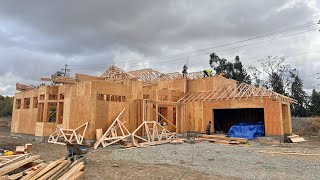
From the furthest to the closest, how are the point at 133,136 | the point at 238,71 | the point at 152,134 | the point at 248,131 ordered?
the point at 238,71
the point at 248,131
the point at 152,134
the point at 133,136

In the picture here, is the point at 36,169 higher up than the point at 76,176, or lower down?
higher up

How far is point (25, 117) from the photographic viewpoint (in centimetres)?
1969

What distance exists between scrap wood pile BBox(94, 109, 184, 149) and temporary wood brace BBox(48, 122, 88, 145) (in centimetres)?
104

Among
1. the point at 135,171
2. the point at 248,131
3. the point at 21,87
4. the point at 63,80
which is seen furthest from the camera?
the point at 21,87

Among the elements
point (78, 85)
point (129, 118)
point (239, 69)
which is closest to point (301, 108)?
point (239, 69)

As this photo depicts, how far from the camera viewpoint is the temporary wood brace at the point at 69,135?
14.5 metres

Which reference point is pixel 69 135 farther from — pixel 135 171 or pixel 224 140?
pixel 224 140

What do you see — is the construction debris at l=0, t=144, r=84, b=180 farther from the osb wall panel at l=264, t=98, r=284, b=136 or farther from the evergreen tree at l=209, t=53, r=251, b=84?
the evergreen tree at l=209, t=53, r=251, b=84

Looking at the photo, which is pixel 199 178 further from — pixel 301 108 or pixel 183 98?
pixel 301 108

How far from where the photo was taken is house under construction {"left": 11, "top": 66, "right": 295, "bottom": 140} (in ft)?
50.3

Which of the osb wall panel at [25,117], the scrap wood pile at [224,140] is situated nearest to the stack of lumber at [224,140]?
the scrap wood pile at [224,140]

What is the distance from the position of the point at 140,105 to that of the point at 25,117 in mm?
10145

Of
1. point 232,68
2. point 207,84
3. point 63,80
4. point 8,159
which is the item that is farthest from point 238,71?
point 8,159

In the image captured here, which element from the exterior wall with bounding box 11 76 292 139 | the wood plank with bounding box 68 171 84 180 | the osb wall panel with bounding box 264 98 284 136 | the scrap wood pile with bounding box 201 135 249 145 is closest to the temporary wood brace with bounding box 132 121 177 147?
the exterior wall with bounding box 11 76 292 139
